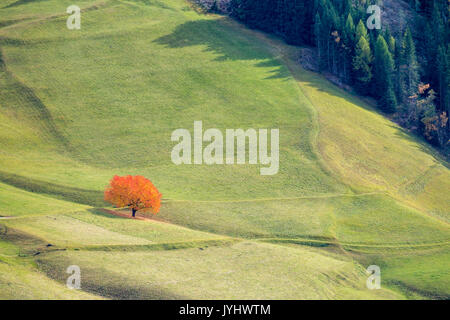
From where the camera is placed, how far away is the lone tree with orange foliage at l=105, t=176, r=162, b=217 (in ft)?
257

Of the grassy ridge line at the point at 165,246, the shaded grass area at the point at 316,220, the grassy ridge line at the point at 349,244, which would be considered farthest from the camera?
the shaded grass area at the point at 316,220

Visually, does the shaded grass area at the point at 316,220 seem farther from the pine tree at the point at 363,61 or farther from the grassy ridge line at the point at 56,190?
the pine tree at the point at 363,61

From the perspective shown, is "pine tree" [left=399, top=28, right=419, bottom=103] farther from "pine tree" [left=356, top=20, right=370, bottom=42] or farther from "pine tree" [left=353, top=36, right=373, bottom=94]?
"pine tree" [left=356, top=20, right=370, bottom=42]

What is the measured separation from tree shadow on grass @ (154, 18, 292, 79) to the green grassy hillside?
0.41 m

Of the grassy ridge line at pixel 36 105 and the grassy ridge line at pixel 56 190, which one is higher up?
the grassy ridge line at pixel 36 105

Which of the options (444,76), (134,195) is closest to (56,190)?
(134,195)

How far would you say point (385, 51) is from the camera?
118 metres

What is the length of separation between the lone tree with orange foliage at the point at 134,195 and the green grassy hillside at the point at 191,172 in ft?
7.09

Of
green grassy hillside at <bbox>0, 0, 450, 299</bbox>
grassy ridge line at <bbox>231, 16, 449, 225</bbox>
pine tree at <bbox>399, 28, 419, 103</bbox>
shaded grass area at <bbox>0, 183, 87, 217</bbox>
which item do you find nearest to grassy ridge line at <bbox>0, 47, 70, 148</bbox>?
green grassy hillside at <bbox>0, 0, 450, 299</bbox>

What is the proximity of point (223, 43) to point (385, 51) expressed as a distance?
3188 cm

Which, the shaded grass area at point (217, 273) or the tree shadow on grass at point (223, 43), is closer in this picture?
the shaded grass area at point (217, 273)

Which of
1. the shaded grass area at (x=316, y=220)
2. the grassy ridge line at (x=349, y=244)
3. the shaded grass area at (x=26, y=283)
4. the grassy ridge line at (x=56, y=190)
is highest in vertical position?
the grassy ridge line at (x=56, y=190)

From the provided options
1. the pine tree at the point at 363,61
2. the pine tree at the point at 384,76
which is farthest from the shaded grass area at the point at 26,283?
the pine tree at the point at 363,61

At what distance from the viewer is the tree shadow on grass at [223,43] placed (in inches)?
4756
